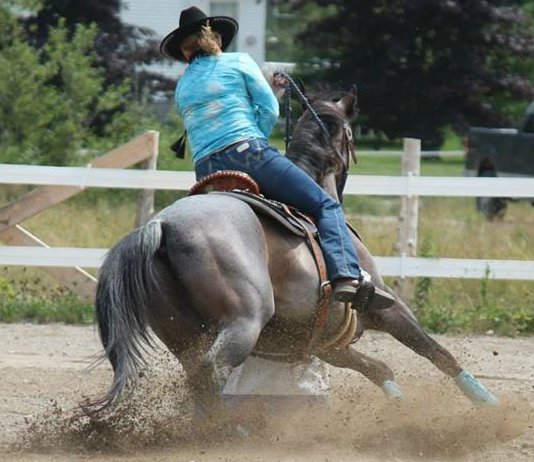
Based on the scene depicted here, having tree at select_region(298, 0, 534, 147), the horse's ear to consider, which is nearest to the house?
tree at select_region(298, 0, 534, 147)

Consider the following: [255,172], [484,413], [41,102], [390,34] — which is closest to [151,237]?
[255,172]

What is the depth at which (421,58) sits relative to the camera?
27.3 m

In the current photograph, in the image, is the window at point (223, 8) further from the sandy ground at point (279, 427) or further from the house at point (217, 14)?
the sandy ground at point (279, 427)

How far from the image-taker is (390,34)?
26953 mm

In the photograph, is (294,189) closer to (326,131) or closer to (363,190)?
(326,131)

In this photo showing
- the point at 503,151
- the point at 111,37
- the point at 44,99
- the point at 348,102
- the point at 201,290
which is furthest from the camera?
the point at 111,37

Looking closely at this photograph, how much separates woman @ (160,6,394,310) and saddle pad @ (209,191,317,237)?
0.45 ft

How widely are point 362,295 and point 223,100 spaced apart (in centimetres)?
124

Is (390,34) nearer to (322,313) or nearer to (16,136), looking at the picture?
(16,136)

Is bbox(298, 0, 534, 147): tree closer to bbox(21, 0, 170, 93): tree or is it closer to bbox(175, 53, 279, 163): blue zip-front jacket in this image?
bbox(21, 0, 170, 93): tree

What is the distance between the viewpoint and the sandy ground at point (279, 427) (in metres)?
6.53

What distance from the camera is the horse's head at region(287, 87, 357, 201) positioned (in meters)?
7.52

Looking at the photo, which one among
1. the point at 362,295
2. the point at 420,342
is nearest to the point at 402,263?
the point at 420,342

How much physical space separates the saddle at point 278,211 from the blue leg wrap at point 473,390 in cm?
94
